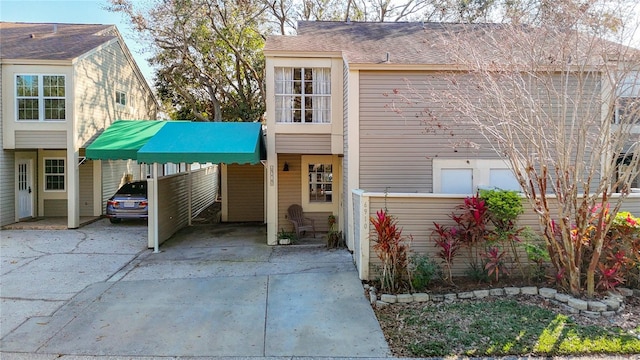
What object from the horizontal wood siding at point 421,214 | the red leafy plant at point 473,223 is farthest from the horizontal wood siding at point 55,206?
the red leafy plant at point 473,223

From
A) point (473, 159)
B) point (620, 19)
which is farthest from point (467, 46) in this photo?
point (473, 159)

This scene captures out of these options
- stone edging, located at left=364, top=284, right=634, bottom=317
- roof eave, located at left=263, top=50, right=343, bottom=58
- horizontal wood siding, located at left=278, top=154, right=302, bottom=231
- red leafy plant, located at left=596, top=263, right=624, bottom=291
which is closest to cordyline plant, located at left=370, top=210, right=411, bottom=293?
stone edging, located at left=364, top=284, right=634, bottom=317

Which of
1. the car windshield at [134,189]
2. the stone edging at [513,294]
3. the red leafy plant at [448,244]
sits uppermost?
the car windshield at [134,189]

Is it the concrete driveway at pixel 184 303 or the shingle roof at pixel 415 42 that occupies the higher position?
the shingle roof at pixel 415 42

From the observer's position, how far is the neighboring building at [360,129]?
886 cm

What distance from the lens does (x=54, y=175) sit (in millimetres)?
14859

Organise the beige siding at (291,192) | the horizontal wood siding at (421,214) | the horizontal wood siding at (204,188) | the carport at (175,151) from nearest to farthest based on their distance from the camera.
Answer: the horizontal wood siding at (421,214) → the carport at (175,151) → the beige siding at (291,192) → the horizontal wood siding at (204,188)

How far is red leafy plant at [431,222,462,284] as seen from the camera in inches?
259

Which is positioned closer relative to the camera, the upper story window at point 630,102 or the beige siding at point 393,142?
the upper story window at point 630,102

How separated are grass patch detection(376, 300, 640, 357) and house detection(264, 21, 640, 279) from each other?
162 cm

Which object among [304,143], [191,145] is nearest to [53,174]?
[191,145]

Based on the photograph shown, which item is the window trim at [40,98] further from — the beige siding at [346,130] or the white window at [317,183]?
the beige siding at [346,130]

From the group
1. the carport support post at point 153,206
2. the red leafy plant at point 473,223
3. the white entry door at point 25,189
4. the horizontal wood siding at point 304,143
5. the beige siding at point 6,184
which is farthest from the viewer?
the white entry door at point 25,189

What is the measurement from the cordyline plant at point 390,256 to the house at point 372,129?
0.50m
